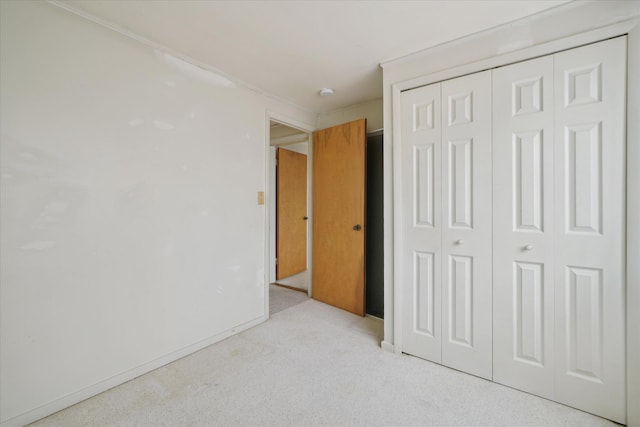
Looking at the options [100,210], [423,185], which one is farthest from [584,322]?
[100,210]

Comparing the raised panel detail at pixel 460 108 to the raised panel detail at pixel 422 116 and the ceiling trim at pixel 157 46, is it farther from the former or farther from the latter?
the ceiling trim at pixel 157 46

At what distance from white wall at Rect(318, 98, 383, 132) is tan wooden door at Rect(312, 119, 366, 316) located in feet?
1.03

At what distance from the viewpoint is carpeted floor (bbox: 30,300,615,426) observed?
1.57 m

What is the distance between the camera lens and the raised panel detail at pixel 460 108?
1962 mm

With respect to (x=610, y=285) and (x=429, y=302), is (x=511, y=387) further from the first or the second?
(x=610, y=285)

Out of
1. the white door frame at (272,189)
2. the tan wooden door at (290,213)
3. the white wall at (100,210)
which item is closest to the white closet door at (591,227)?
the white door frame at (272,189)

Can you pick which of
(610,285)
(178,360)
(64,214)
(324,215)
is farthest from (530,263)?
(64,214)

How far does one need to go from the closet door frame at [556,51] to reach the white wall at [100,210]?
149cm

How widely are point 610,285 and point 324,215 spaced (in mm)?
2455

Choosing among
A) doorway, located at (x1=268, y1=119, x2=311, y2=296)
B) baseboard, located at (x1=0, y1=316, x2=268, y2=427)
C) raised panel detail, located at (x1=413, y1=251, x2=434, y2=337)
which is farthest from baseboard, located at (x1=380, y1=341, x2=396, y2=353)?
doorway, located at (x1=268, y1=119, x2=311, y2=296)

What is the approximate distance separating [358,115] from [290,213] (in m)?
2.01

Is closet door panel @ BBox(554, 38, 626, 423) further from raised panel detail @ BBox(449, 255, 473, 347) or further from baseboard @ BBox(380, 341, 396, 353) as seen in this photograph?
baseboard @ BBox(380, 341, 396, 353)

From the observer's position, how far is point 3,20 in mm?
1458

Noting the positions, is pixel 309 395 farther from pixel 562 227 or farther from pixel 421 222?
pixel 562 227
